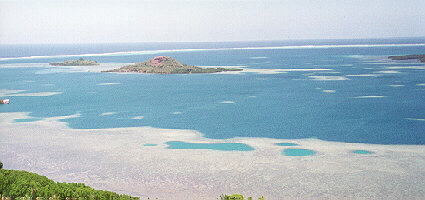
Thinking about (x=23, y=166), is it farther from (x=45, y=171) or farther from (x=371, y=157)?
(x=371, y=157)

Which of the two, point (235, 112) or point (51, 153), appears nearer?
point (51, 153)

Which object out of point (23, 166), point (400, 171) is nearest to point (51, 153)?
Result: point (23, 166)

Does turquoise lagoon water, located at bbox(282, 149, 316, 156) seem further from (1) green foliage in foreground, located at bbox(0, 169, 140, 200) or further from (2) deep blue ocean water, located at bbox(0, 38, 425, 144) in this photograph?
(1) green foliage in foreground, located at bbox(0, 169, 140, 200)

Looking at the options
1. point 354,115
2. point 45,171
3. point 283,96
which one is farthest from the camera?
point 283,96

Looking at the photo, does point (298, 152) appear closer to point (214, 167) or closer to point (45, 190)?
point (214, 167)

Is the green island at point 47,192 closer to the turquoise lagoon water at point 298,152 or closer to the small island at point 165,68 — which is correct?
the turquoise lagoon water at point 298,152

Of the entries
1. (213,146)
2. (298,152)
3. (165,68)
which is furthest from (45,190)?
(165,68)

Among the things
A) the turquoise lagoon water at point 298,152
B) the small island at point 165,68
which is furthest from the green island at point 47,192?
the small island at point 165,68
